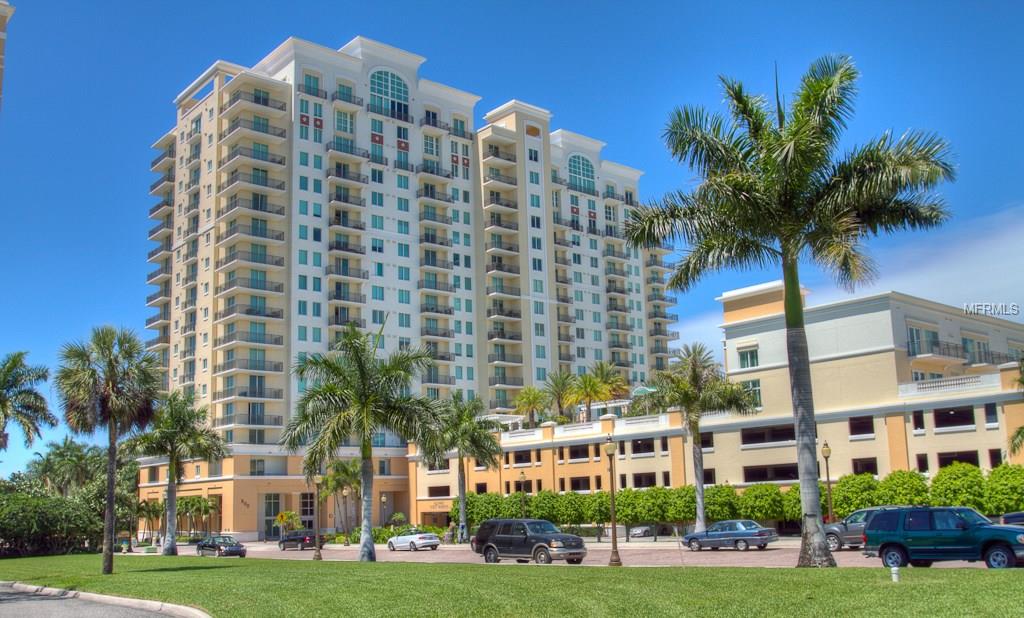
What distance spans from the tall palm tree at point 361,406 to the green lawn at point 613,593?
12352 mm

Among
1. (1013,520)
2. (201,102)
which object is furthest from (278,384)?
(1013,520)

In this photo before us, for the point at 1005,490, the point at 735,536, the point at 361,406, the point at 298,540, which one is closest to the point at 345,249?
the point at 298,540

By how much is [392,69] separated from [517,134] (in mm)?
A: 17644

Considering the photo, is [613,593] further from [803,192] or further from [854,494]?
[854,494]

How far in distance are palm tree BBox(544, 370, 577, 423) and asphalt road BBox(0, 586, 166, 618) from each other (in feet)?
271

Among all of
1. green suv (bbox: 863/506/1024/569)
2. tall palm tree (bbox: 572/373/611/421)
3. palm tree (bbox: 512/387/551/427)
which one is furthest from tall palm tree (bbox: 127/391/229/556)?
tall palm tree (bbox: 572/373/611/421)

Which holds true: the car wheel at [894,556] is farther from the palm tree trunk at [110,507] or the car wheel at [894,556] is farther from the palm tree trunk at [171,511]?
the palm tree trunk at [171,511]

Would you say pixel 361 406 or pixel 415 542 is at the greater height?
pixel 361 406

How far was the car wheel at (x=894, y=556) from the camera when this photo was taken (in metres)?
25.6

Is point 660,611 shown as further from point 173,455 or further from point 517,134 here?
point 517,134

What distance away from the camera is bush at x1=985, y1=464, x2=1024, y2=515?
151 ft

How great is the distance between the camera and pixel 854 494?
174 ft

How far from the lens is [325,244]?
327ft

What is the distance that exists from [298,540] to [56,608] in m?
48.0
